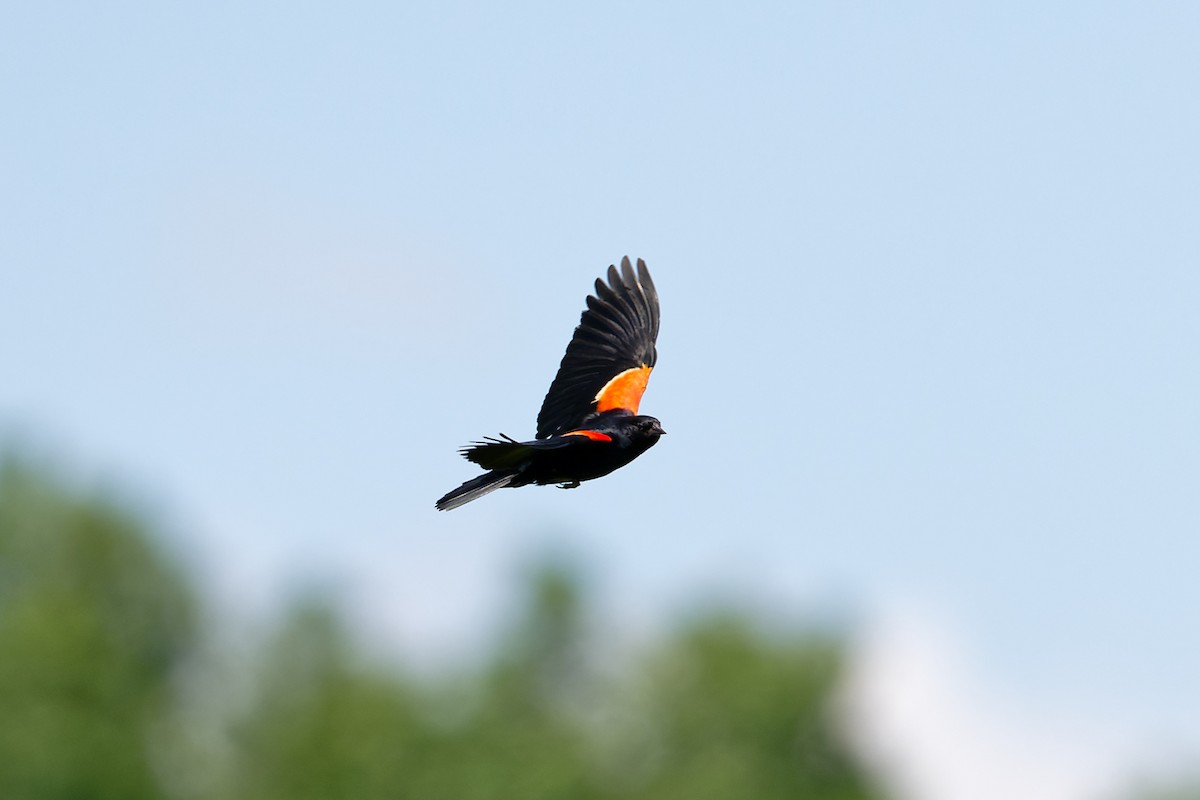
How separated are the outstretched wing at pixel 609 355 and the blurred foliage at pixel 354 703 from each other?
2827cm

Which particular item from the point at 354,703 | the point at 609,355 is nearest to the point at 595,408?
the point at 609,355

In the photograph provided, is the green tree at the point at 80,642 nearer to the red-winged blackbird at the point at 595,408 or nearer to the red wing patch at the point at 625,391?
the red-winged blackbird at the point at 595,408

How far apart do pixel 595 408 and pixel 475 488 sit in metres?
2.40

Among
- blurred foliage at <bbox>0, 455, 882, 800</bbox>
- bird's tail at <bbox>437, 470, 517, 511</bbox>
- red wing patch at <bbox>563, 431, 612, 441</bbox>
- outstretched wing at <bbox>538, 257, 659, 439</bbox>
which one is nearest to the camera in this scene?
bird's tail at <bbox>437, 470, 517, 511</bbox>

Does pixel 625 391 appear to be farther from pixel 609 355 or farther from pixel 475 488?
pixel 475 488

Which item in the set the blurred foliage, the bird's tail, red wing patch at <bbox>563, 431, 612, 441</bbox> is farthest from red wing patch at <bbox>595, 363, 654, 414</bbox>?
the blurred foliage

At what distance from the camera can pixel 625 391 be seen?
15.4 m

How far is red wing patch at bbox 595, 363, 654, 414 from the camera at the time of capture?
15.0m

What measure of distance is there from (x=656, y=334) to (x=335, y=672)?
3665cm

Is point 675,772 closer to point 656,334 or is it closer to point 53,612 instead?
point 53,612

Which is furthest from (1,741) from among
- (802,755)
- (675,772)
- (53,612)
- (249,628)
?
(802,755)

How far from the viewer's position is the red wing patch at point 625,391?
1501cm

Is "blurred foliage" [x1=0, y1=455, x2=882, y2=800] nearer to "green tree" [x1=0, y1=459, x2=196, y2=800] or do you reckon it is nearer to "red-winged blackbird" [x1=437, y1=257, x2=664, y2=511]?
"green tree" [x1=0, y1=459, x2=196, y2=800]

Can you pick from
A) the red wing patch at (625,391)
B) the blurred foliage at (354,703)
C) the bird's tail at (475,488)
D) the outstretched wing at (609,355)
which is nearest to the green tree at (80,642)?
the blurred foliage at (354,703)
